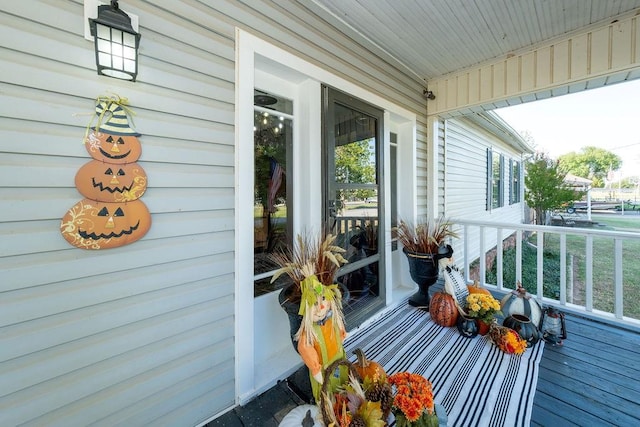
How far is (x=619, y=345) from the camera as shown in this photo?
81.6 inches

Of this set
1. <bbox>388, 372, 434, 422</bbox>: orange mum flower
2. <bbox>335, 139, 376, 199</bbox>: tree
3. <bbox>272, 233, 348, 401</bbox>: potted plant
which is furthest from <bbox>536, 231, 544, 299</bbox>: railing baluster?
<bbox>272, 233, 348, 401</bbox>: potted plant

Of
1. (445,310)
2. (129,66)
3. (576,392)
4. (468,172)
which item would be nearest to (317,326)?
(129,66)

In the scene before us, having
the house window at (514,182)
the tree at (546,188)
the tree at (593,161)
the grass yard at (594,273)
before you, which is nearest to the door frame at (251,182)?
the grass yard at (594,273)

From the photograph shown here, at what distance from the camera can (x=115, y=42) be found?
1117 mm

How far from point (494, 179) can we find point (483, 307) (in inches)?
212

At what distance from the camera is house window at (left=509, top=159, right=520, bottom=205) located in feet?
26.5

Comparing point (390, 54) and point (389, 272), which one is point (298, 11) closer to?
point (390, 54)

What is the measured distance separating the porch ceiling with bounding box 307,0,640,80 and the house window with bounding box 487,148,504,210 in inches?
152

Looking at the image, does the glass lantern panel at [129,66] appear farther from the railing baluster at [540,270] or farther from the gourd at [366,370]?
the railing baluster at [540,270]

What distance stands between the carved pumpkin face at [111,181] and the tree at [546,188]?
10.00 m

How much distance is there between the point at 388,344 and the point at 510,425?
90 centimetres

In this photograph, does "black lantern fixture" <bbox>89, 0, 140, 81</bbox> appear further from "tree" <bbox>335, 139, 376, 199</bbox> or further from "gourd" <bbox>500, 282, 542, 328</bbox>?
"gourd" <bbox>500, 282, 542, 328</bbox>

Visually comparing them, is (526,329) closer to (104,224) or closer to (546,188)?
(104,224)

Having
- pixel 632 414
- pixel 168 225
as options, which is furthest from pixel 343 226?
pixel 632 414
